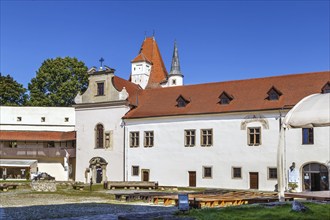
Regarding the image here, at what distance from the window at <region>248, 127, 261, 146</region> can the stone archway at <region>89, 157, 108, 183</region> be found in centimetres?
1366

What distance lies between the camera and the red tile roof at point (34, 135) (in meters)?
46.0

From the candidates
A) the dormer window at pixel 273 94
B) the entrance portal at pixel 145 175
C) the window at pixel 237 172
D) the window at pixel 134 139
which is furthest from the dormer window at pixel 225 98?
the entrance portal at pixel 145 175

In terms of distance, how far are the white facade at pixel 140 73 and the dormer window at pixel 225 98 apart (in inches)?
876

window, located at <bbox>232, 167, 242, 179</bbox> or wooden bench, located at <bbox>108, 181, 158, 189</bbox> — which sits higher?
window, located at <bbox>232, 167, 242, 179</bbox>

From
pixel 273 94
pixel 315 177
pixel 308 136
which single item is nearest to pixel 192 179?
pixel 273 94

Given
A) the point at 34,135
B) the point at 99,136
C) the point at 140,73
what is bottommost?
the point at 99,136

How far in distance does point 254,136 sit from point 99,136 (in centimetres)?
1488

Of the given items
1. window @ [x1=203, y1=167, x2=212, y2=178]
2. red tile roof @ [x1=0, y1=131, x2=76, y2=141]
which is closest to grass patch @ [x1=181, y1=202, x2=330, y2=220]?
window @ [x1=203, y1=167, x2=212, y2=178]

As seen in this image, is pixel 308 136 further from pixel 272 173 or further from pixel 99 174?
pixel 99 174

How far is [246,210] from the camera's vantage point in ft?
46.1

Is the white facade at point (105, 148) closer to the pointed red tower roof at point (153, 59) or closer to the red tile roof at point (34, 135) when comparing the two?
the red tile roof at point (34, 135)

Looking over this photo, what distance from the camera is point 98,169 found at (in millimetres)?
41031

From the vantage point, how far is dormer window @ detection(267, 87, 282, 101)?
34.1 meters

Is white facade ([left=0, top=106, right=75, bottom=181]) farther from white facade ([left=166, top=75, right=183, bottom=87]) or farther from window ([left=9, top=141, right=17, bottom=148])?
white facade ([left=166, top=75, right=183, bottom=87])
